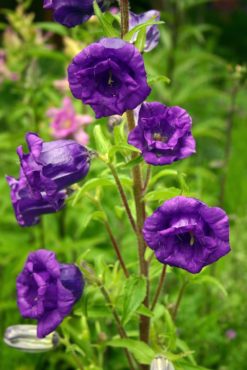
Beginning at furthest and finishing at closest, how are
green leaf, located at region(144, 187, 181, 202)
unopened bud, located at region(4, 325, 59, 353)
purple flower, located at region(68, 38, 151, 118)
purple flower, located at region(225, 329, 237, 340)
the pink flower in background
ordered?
the pink flower in background, purple flower, located at region(225, 329, 237, 340), unopened bud, located at region(4, 325, 59, 353), green leaf, located at region(144, 187, 181, 202), purple flower, located at region(68, 38, 151, 118)

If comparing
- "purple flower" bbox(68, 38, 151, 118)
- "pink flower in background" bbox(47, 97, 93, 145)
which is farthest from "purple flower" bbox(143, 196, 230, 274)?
"pink flower in background" bbox(47, 97, 93, 145)

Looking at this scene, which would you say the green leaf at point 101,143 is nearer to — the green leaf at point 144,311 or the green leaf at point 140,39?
the green leaf at point 140,39

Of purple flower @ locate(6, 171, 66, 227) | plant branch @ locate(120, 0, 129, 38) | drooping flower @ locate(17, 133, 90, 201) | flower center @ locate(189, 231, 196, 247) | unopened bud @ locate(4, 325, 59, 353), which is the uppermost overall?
plant branch @ locate(120, 0, 129, 38)

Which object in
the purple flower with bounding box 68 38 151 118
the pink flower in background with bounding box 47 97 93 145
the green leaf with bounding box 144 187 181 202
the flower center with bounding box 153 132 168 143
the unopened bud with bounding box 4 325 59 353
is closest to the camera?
the purple flower with bounding box 68 38 151 118

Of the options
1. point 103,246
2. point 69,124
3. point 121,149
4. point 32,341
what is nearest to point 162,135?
point 121,149

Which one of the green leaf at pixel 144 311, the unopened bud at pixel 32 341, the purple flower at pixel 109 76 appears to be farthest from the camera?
the unopened bud at pixel 32 341

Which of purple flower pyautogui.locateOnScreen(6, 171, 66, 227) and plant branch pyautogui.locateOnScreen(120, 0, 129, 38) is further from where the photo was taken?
purple flower pyautogui.locateOnScreen(6, 171, 66, 227)

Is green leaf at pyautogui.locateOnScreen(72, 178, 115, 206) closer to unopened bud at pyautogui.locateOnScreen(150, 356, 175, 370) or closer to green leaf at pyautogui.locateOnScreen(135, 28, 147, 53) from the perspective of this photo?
green leaf at pyautogui.locateOnScreen(135, 28, 147, 53)

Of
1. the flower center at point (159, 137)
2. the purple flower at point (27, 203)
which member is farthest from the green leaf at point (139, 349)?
the flower center at point (159, 137)
